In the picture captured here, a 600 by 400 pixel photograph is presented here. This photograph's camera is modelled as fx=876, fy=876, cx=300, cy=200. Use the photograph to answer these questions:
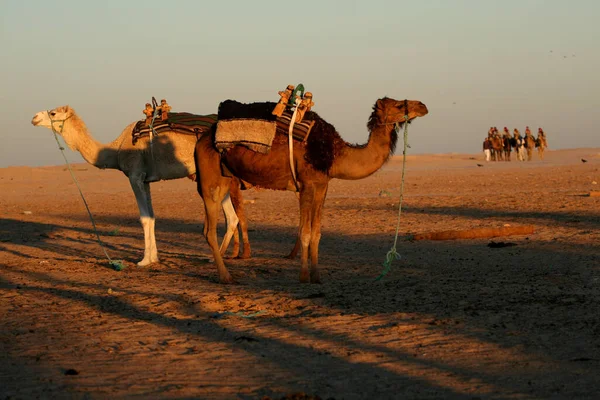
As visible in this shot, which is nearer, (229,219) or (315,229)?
(315,229)

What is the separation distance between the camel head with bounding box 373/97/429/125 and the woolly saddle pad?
3.98ft

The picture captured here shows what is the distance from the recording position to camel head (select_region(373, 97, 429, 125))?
959 centimetres

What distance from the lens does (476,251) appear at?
12359mm

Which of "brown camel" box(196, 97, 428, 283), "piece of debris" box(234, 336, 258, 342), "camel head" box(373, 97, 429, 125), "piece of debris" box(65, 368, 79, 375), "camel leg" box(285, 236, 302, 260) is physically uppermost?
"camel head" box(373, 97, 429, 125)

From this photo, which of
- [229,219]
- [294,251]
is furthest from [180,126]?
[294,251]

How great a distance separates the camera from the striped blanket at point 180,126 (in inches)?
487

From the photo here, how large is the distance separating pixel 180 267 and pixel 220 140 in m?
2.59

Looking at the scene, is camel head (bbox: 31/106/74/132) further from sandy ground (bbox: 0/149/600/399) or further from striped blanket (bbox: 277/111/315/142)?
striped blanket (bbox: 277/111/315/142)

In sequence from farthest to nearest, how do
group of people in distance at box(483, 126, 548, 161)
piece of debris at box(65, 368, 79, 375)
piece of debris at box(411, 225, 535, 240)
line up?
group of people in distance at box(483, 126, 548, 161) < piece of debris at box(411, 225, 535, 240) < piece of debris at box(65, 368, 79, 375)

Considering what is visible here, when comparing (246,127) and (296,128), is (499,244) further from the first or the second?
(246,127)

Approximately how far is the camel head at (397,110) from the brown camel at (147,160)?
3363mm

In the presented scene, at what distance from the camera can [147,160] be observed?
1248 centimetres

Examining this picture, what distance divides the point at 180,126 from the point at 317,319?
17.7 feet

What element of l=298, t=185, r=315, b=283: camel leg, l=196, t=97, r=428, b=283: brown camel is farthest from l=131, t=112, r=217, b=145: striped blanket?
l=298, t=185, r=315, b=283: camel leg
